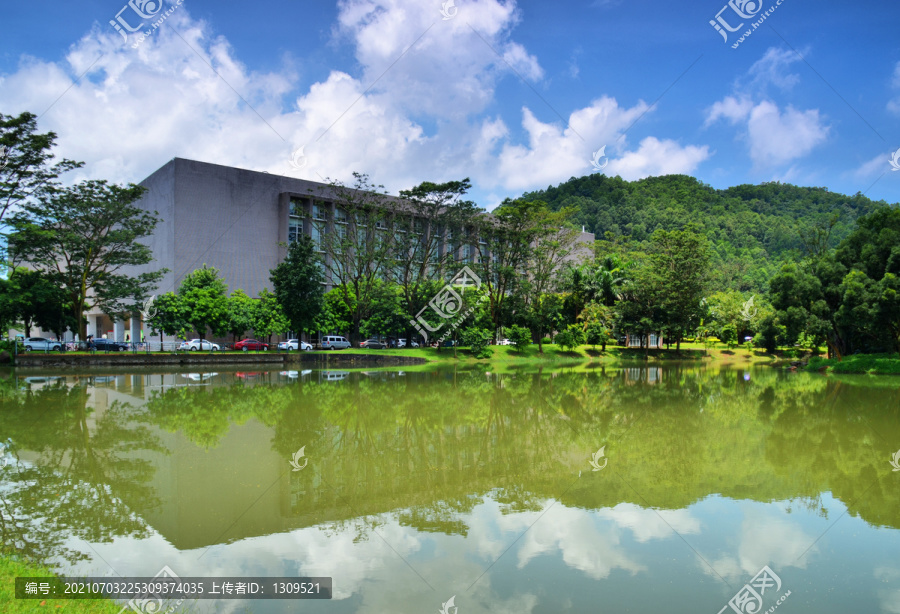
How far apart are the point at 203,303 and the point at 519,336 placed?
66.3 ft

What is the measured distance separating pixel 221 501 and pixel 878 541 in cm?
628

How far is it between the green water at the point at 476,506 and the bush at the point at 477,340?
23.3 metres

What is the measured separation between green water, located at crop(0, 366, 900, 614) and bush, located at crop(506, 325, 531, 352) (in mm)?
26310

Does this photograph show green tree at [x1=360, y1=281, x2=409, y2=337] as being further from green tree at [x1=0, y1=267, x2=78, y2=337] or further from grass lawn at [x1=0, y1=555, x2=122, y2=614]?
grass lawn at [x1=0, y1=555, x2=122, y2=614]

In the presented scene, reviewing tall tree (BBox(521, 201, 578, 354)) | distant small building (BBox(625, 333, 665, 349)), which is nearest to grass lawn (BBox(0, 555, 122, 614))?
tall tree (BBox(521, 201, 578, 354))

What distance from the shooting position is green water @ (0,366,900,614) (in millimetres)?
4109

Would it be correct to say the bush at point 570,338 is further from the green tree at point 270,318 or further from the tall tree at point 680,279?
the green tree at point 270,318

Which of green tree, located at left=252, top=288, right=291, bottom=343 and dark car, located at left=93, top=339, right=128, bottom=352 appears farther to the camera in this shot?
dark car, located at left=93, top=339, right=128, bottom=352

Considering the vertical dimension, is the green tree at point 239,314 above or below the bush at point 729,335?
above

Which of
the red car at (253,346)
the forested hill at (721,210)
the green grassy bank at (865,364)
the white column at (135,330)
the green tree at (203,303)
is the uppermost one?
the forested hill at (721,210)

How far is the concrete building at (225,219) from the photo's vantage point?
42.9 meters

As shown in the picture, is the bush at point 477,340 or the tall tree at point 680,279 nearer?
the bush at point 477,340

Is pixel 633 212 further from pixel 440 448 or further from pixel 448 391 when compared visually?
pixel 440 448

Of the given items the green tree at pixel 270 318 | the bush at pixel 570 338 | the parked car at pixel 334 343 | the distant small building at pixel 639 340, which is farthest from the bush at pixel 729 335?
the green tree at pixel 270 318
